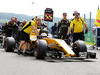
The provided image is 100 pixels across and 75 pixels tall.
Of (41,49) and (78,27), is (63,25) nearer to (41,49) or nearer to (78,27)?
(78,27)

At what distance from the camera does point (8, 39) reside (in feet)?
48.2

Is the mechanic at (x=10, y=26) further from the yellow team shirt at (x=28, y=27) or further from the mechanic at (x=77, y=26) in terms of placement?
the mechanic at (x=77, y=26)

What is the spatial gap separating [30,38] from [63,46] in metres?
2.39

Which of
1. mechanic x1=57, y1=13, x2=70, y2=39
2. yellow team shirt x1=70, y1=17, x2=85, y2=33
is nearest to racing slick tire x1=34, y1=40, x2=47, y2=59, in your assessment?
yellow team shirt x1=70, y1=17, x2=85, y2=33

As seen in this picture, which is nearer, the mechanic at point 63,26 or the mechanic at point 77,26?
the mechanic at point 77,26

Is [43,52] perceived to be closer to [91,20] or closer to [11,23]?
[11,23]

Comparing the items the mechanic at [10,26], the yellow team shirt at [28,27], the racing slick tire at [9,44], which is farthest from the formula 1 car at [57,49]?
the mechanic at [10,26]

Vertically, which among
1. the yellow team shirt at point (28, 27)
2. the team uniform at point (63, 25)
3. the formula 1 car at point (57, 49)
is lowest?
the formula 1 car at point (57, 49)

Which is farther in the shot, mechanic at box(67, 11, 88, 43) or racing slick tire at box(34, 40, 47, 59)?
mechanic at box(67, 11, 88, 43)

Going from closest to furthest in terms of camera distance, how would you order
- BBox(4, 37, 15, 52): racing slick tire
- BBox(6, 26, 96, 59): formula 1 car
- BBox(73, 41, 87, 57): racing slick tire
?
1. BBox(6, 26, 96, 59): formula 1 car
2. BBox(73, 41, 87, 57): racing slick tire
3. BBox(4, 37, 15, 52): racing slick tire

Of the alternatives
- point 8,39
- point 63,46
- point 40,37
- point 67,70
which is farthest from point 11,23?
point 67,70

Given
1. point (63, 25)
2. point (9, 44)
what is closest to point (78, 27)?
point (63, 25)

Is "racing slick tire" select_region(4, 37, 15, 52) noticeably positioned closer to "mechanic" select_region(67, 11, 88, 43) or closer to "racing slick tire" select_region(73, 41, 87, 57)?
"mechanic" select_region(67, 11, 88, 43)

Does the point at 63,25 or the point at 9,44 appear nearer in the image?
the point at 9,44
